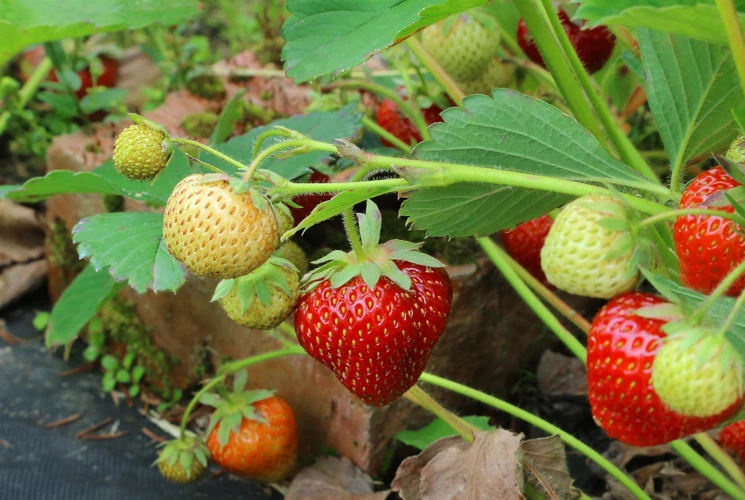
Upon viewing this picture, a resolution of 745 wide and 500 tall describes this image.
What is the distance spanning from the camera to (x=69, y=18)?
1.29 meters

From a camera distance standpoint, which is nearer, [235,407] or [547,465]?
[547,465]

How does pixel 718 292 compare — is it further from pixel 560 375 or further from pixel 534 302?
pixel 560 375

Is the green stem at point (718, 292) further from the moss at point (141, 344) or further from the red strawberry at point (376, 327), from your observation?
the moss at point (141, 344)

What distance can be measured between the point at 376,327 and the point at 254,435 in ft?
1.73

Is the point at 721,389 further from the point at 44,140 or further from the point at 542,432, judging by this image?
the point at 44,140

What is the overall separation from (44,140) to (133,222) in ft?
4.04

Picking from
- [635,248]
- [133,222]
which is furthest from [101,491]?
[635,248]

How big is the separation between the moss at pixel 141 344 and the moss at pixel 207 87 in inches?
19.9

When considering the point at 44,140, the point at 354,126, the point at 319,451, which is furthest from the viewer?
the point at 44,140

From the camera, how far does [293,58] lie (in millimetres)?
741

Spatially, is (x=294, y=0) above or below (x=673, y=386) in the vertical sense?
above

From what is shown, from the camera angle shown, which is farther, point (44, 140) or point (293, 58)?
point (44, 140)

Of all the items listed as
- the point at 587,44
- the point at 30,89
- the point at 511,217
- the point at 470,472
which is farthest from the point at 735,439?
the point at 30,89

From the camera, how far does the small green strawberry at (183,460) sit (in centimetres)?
120
